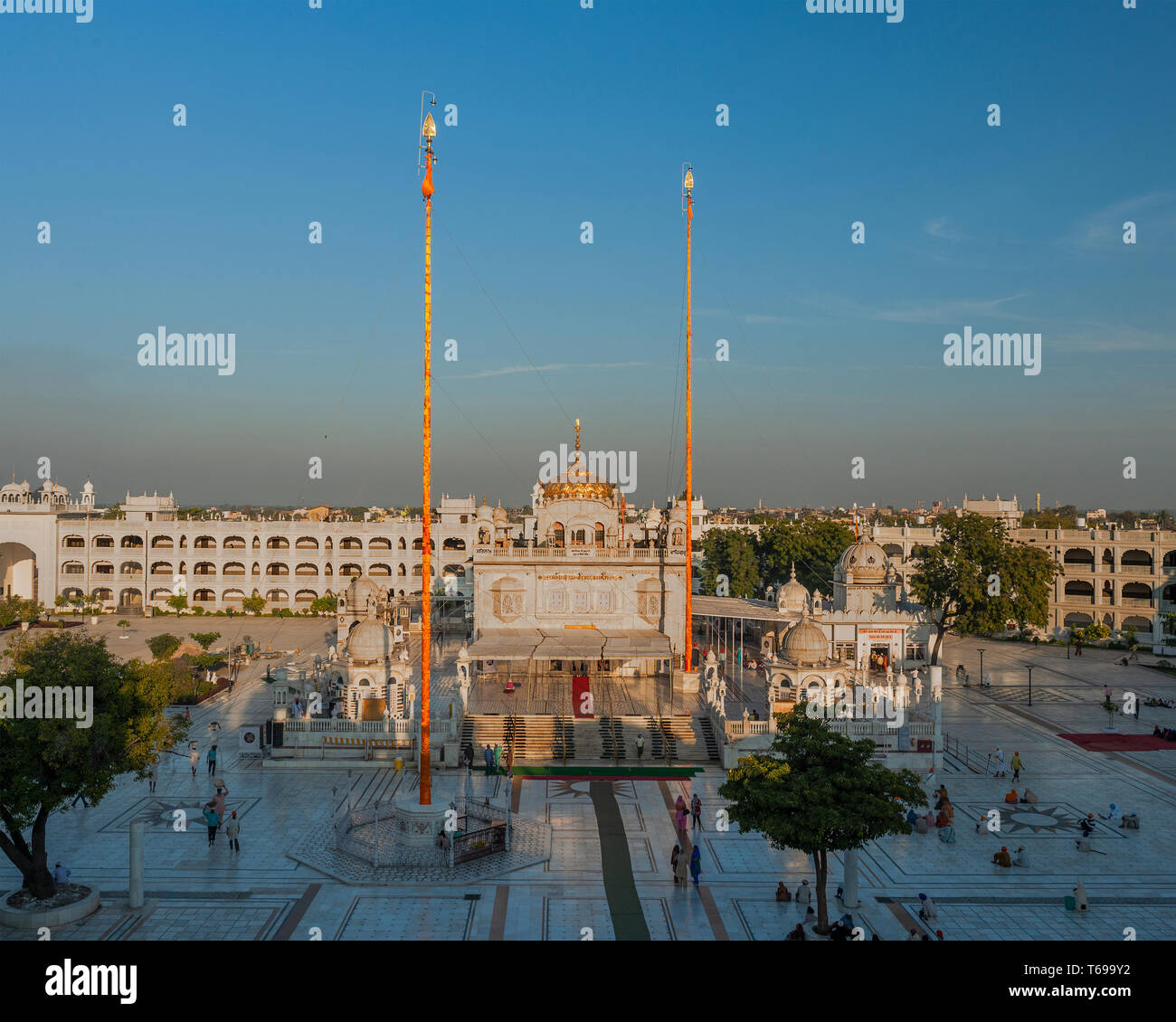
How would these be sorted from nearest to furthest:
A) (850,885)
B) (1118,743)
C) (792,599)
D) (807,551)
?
(850,885)
(1118,743)
(792,599)
(807,551)

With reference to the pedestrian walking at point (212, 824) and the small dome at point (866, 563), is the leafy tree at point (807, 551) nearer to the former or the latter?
the small dome at point (866, 563)

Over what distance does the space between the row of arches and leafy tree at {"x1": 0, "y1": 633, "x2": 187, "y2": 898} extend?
6014 cm

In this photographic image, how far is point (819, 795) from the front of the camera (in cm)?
1931

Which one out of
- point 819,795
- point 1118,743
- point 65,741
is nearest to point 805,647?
point 1118,743

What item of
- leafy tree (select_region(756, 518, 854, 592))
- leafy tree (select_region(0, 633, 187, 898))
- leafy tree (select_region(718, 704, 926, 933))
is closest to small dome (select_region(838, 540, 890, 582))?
leafy tree (select_region(756, 518, 854, 592))

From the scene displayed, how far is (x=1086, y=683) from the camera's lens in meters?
50.5

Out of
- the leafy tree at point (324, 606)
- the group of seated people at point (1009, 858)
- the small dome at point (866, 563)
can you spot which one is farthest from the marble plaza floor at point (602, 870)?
the leafy tree at point (324, 606)

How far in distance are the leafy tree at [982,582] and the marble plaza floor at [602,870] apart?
1853 cm
